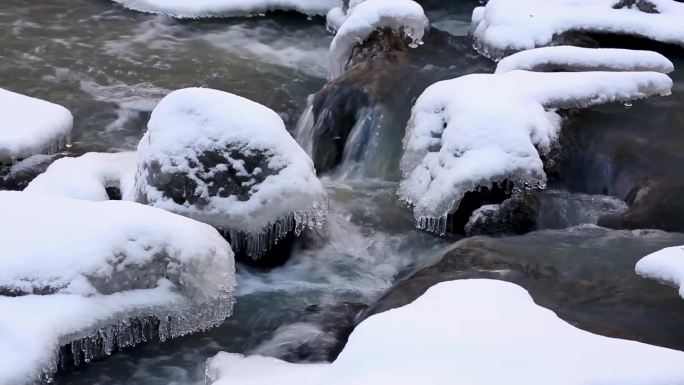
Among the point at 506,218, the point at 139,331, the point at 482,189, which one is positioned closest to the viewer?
the point at 139,331

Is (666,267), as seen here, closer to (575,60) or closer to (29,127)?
(575,60)

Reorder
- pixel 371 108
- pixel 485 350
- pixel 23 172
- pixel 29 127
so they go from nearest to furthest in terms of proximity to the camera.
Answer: pixel 485 350 → pixel 23 172 → pixel 29 127 → pixel 371 108

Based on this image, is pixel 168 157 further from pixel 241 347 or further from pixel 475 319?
pixel 475 319

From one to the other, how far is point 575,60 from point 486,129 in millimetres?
1724

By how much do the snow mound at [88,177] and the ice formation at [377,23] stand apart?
256 centimetres

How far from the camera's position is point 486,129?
5758mm

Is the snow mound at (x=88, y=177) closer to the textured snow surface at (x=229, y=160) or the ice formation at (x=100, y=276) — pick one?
the textured snow surface at (x=229, y=160)

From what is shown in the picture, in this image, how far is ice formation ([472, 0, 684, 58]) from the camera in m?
8.05

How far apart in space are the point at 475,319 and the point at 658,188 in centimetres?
302

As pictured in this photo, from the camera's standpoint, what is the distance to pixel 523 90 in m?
6.25

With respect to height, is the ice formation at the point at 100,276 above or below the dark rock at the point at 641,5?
below

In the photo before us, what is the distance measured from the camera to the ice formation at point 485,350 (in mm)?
2854

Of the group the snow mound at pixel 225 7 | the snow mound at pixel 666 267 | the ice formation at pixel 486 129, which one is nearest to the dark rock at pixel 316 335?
the ice formation at pixel 486 129

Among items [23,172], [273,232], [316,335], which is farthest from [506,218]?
[23,172]
